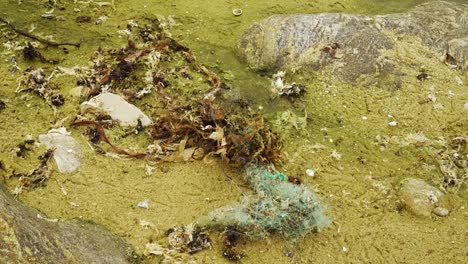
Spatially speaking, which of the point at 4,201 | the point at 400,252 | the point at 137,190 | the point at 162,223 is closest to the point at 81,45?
the point at 137,190

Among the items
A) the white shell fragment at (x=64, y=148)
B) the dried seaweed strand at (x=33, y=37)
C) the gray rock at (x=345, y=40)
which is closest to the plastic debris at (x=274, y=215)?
the white shell fragment at (x=64, y=148)

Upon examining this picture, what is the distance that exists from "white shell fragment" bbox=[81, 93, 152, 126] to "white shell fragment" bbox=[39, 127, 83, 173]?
395 mm

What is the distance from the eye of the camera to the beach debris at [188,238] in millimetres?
3516

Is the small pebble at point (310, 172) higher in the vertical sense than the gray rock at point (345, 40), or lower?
lower

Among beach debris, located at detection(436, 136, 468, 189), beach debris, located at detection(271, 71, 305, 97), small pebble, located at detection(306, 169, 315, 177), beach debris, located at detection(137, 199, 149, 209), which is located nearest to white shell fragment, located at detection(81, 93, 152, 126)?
beach debris, located at detection(137, 199, 149, 209)

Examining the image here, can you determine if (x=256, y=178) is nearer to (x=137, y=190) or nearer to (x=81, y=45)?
(x=137, y=190)

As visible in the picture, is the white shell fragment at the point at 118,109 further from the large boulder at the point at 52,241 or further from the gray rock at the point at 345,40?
the gray rock at the point at 345,40

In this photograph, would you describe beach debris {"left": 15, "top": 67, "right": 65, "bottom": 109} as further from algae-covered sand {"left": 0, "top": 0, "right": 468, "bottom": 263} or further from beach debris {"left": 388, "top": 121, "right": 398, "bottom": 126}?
beach debris {"left": 388, "top": 121, "right": 398, "bottom": 126}

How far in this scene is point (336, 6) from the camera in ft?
22.5

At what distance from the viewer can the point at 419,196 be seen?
4.10 metres

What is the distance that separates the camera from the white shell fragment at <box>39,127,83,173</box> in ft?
13.4

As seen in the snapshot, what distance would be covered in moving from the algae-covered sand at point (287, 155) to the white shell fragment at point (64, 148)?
0.08 metres

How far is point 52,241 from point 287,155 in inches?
97.3

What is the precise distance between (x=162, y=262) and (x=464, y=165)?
311cm
